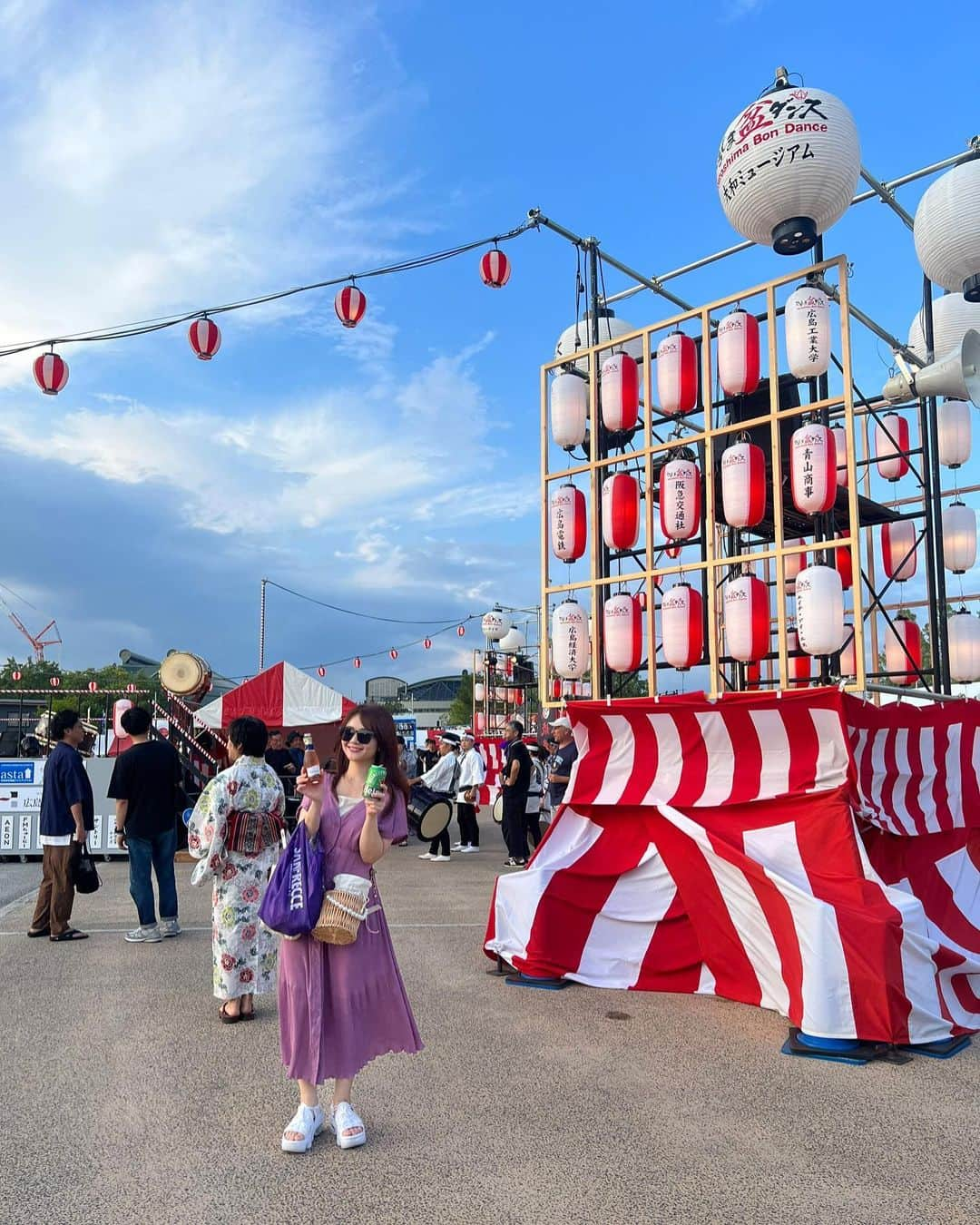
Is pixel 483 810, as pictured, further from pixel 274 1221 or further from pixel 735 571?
pixel 274 1221

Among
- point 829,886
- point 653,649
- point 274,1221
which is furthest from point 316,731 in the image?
point 274,1221

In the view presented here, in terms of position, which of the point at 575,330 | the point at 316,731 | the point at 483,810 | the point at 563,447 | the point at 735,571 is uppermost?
the point at 575,330

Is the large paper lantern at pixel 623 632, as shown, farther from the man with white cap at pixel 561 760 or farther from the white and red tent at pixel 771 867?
the man with white cap at pixel 561 760

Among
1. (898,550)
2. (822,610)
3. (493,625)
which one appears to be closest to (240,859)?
(822,610)

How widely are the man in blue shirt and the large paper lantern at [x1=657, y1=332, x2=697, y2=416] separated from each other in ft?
16.8

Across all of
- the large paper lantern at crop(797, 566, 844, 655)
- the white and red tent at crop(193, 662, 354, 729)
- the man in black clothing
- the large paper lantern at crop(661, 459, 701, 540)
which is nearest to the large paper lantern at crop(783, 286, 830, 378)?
the large paper lantern at crop(661, 459, 701, 540)

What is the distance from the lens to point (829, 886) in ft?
15.3

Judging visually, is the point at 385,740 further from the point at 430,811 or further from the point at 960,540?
the point at 960,540

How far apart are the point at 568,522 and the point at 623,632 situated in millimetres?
1041

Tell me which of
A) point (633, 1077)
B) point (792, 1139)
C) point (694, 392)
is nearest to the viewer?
point (792, 1139)

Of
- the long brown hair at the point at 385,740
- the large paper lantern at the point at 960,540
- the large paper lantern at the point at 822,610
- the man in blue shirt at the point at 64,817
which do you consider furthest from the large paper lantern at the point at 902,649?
the man in blue shirt at the point at 64,817

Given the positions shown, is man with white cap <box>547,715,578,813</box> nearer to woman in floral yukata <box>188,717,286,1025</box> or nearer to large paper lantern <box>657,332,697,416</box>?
large paper lantern <box>657,332,697,416</box>

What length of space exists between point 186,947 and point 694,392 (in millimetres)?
5672

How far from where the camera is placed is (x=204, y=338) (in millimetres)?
9664
